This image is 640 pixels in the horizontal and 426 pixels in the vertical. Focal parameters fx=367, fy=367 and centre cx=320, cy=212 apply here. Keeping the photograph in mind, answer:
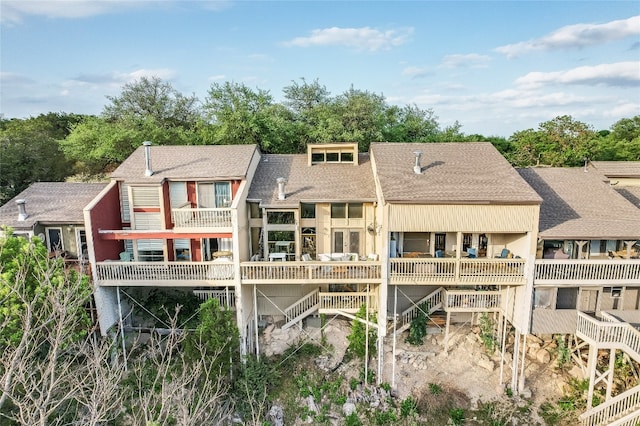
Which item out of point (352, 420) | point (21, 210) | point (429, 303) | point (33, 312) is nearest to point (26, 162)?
point (21, 210)

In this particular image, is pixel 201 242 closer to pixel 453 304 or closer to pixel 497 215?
pixel 453 304

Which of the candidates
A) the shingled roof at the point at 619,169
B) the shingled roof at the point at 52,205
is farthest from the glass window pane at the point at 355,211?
the shingled roof at the point at 619,169

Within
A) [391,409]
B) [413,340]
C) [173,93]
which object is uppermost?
[173,93]

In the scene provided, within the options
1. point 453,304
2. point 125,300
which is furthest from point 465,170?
point 125,300

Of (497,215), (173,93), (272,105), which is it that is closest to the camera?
(497,215)

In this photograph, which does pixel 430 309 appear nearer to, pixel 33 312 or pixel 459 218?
pixel 459 218

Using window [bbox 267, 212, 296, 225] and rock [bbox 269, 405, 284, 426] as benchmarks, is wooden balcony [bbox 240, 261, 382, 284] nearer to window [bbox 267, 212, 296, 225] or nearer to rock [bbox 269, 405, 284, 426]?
window [bbox 267, 212, 296, 225]

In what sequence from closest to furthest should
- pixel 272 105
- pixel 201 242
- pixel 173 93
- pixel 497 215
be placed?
pixel 497 215 < pixel 201 242 < pixel 272 105 < pixel 173 93

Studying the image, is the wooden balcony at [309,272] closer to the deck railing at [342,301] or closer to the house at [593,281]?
the deck railing at [342,301]
